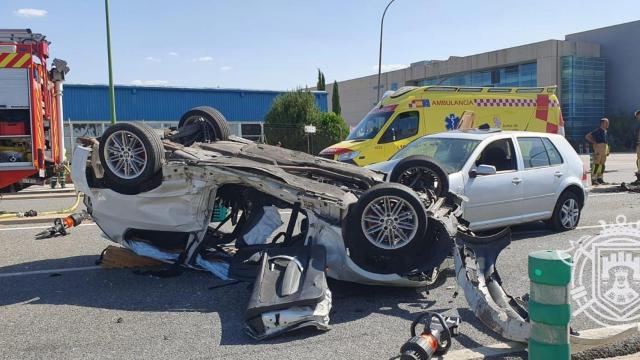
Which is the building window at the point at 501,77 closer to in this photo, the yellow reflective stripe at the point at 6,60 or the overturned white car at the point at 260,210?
the yellow reflective stripe at the point at 6,60

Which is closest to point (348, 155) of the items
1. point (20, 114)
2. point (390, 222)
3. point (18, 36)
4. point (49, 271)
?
point (20, 114)

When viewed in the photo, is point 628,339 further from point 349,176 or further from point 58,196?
point 58,196

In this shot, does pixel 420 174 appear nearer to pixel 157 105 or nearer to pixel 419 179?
pixel 419 179

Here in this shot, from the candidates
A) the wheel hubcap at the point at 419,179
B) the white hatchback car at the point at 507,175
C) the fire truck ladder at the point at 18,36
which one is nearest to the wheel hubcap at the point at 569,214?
the white hatchback car at the point at 507,175

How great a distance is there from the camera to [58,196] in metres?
15.4

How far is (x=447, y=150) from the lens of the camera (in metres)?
8.11

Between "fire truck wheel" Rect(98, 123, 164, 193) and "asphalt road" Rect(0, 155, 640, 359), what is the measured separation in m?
1.11

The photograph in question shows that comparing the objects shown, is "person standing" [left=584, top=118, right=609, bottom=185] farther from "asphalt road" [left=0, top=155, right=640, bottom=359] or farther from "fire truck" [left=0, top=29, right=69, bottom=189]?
"fire truck" [left=0, top=29, right=69, bottom=189]

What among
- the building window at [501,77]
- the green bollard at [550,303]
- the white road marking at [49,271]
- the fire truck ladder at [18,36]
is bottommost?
the white road marking at [49,271]

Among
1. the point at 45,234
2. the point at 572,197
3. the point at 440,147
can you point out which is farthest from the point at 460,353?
the point at 45,234

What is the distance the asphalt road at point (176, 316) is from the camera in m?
4.18

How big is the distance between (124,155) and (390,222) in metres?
Result: 2.82

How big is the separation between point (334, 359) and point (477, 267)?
1.54 m

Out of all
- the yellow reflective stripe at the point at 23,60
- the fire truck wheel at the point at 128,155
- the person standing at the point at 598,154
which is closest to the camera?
the fire truck wheel at the point at 128,155
